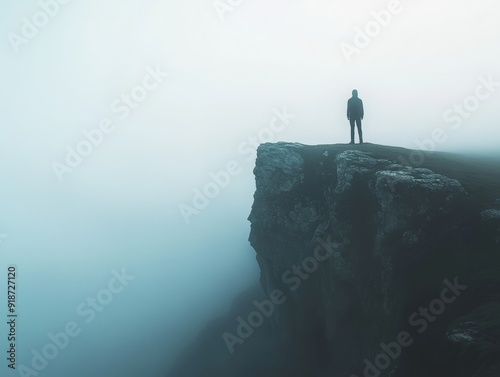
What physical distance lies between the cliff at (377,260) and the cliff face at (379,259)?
0.33ft

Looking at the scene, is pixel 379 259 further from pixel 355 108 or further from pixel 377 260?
pixel 355 108

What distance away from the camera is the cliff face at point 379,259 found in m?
20.6

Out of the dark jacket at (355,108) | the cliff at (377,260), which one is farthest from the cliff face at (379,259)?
the dark jacket at (355,108)

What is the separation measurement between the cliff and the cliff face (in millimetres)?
99

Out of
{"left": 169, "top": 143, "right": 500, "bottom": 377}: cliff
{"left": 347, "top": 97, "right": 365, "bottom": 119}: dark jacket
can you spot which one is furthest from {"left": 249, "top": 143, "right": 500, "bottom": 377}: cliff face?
{"left": 347, "top": 97, "right": 365, "bottom": 119}: dark jacket

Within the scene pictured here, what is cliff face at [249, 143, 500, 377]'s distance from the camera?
2056cm

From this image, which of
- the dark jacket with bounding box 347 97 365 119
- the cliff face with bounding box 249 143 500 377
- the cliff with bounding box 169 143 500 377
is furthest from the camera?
the dark jacket with bounding box 347 97 365 119

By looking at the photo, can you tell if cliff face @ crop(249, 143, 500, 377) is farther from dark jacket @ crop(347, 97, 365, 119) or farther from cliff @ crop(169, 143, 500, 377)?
dark jacket @ crop(347, 97, 365, 119)

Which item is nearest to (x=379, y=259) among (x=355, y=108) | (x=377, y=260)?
(x=377, y=260)

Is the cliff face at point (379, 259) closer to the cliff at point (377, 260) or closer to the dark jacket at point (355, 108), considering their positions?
the cliff at point (377, 260)

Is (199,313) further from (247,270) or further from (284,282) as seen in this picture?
(284,282)

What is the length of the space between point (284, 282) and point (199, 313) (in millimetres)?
126089

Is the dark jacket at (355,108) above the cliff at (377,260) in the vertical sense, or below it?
above

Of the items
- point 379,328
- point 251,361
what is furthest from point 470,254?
point 251,361
